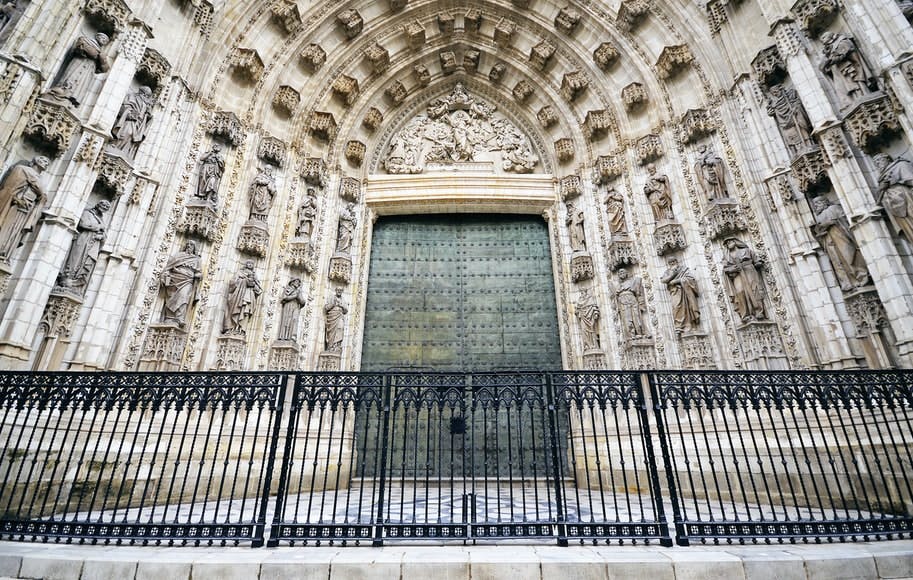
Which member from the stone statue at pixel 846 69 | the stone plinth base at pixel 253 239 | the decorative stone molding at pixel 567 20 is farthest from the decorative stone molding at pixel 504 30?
the stone plinth base at pixel 253 239

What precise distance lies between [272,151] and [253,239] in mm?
2044

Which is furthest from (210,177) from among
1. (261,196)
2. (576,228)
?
(576,228)

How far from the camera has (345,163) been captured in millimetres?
10281

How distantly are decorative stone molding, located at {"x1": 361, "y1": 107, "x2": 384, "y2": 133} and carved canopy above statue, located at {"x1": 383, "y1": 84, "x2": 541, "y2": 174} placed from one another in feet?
1.95

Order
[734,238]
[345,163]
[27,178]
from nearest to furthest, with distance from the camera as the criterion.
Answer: [27,178], [734,238], [345,163]

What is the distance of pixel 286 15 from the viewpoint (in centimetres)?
921

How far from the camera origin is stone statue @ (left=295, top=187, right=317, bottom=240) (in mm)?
8898

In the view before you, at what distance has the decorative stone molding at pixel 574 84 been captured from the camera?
10023 millimetres

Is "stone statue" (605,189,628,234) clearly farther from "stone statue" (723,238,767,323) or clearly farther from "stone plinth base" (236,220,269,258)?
"stone plinth base" (236,220,269,258)

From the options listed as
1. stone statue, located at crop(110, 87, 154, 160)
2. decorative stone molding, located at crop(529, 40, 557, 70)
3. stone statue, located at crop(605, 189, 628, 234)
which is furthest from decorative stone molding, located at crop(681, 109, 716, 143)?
stone statue, located at crop(110, 87, 154, 160)

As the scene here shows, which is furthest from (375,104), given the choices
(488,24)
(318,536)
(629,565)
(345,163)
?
(629,565)

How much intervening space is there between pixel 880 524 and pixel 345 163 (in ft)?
34.1

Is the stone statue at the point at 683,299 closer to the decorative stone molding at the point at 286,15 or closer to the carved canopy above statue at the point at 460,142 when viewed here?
the carved canopy above statue at the point at 460,142

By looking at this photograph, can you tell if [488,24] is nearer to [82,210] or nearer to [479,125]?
[479,125]
